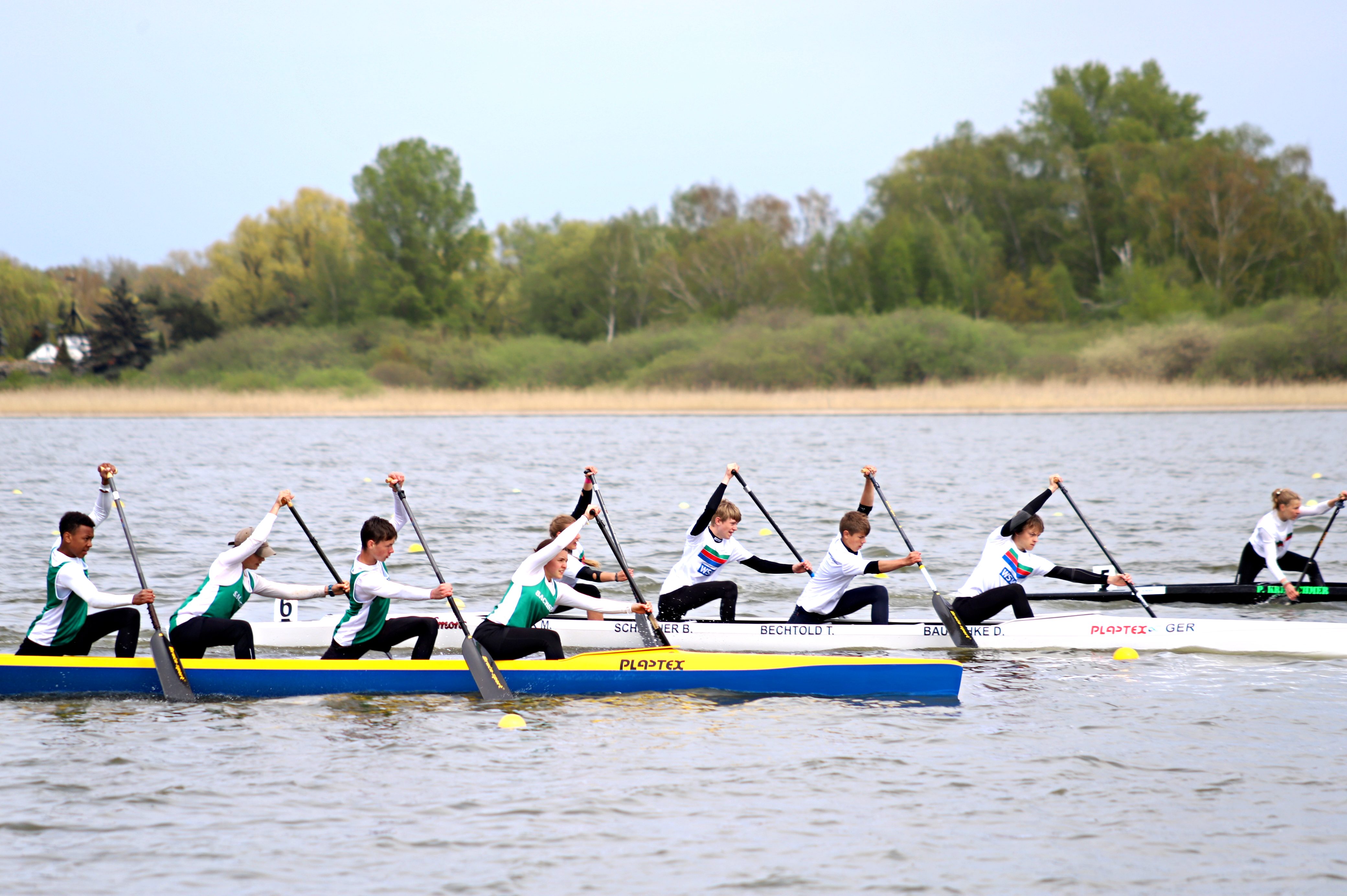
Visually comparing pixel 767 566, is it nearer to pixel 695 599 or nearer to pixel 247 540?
pixel 695 599

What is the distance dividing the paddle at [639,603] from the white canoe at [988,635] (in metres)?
0.71

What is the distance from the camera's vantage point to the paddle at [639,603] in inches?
364

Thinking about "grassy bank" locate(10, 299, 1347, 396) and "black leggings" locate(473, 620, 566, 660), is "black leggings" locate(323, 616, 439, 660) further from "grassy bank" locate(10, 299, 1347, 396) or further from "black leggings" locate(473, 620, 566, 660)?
"grassy bank" locate(10, 299, 1347, 396)

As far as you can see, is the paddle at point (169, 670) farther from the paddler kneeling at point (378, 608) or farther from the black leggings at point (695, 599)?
the black leggings at point (695, 599)

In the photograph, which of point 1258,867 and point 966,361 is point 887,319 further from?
point 1258,867

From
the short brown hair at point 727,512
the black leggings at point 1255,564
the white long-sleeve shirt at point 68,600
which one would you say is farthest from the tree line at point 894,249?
the white long-sleeve shirt at point 68,600

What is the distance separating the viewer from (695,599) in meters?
10.7

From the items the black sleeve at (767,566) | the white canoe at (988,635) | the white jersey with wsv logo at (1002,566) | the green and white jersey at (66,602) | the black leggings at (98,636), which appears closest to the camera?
the green and white jersey at (66,602)

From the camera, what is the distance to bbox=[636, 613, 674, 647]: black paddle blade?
30.3 feet

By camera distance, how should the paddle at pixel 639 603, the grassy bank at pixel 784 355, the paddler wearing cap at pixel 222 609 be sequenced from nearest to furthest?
the paddler wearing cap at pixel 222 609, the paddle at pixel 639 603, the grassy bank at pixel 784 355

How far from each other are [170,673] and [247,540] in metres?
1.10

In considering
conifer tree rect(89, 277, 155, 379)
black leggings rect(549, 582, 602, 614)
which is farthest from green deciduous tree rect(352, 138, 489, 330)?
black leggings rect(549, 582, 602, 614)

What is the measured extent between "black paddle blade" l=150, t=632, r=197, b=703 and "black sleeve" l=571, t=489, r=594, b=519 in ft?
10.1

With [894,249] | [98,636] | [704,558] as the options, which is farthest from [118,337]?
[704,558]
